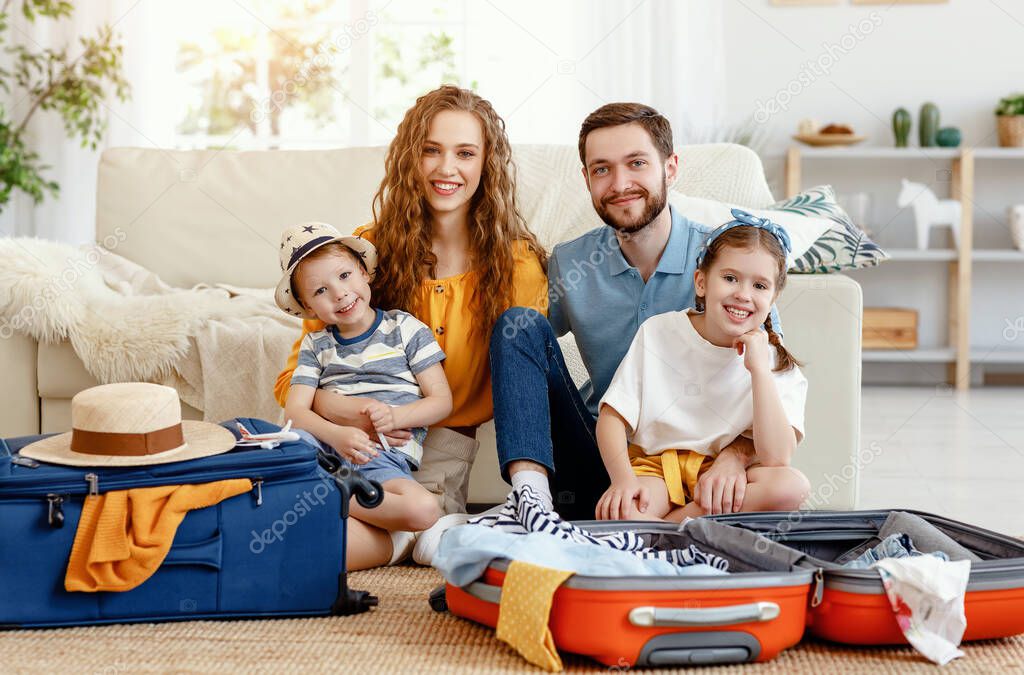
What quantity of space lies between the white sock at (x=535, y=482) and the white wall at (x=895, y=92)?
289cm

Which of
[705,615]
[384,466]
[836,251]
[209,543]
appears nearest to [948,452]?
[836,251]

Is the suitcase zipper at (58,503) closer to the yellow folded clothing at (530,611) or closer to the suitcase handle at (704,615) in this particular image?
the yellow folded clothing at (530,611)

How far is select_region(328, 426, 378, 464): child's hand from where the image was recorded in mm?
1661

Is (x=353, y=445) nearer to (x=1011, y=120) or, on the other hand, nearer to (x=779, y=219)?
(x=779, y=219)

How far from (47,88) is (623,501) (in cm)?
341

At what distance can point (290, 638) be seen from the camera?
1.32m

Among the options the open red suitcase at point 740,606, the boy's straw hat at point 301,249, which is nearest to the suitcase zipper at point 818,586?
the open red suitcase at point 740,606

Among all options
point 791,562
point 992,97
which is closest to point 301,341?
point 791,562

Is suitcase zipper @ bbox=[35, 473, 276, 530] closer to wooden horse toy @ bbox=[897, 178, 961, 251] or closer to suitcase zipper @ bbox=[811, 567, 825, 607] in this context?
suitcase zipper @ bbox=[811, 567, 825, 607]

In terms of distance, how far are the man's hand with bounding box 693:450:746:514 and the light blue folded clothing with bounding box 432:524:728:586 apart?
175mm

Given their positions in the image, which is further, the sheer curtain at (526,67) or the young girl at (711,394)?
the sheer curtain at (526,67)

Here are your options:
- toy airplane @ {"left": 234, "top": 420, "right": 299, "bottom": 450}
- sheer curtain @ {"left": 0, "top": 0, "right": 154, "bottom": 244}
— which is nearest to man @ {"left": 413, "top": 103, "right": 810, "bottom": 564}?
toy airplane @ {"left": 234, "top": 420, "right": 299, "bottom": 450}

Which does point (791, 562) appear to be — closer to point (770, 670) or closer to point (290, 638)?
point (770, 670)

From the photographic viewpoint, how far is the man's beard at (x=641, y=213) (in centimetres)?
173
